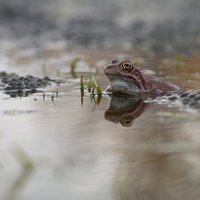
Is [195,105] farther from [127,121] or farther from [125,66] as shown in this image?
[125,66]

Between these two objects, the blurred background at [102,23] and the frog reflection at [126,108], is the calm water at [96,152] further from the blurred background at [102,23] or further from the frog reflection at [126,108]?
the blurred background at [102,23]

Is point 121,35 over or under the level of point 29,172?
over

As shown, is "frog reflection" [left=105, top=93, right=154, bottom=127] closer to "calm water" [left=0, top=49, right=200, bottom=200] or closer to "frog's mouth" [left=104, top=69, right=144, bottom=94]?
"calm water" [left=0, top=49, right=200, bottom=200]

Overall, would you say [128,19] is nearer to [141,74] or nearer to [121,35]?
[121,35]

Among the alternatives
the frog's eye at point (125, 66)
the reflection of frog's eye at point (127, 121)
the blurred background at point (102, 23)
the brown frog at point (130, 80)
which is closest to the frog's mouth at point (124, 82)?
the brown frog at point (130, 80)

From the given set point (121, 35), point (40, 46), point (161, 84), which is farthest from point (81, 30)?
point (161, 84)

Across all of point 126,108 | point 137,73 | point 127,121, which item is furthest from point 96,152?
point 137,73
